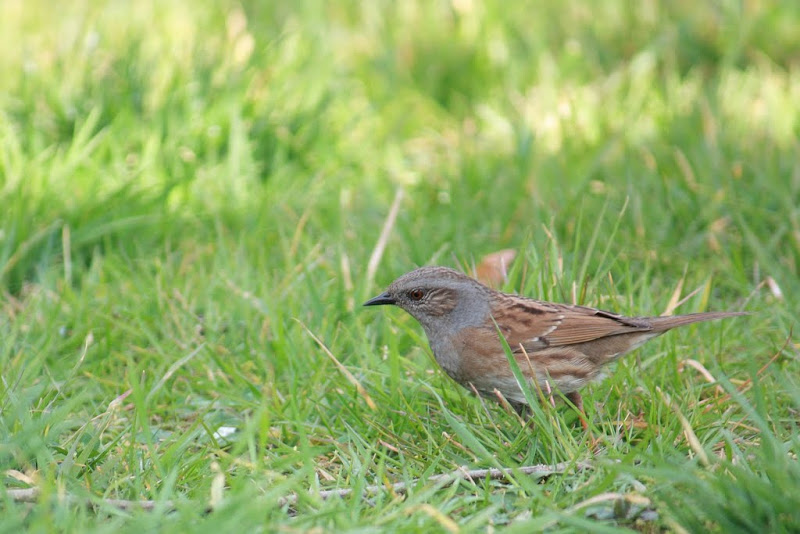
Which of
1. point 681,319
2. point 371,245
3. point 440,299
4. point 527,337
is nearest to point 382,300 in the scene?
point 440,299

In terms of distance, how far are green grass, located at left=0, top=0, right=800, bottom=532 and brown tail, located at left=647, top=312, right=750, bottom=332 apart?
0.19 metres

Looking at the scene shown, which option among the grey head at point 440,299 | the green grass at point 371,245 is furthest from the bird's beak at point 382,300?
the green grass at point 371,245

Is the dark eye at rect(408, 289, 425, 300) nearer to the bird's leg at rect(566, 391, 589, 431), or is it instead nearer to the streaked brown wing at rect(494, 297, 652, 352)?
the streaked brown wing at rect(494, 297, 652, 352)

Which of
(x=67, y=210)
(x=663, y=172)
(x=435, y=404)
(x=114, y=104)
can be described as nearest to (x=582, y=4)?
(x=663, y=172)

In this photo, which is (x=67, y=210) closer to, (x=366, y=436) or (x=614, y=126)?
(x=366, y=436)

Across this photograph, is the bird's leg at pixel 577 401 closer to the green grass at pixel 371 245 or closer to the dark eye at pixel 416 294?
the green grass at pixel 371 245

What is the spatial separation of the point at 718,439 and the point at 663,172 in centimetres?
274

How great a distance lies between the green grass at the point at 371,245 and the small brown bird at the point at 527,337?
0.12 meters

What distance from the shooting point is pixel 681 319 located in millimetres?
4566

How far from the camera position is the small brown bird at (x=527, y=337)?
4.50 metres

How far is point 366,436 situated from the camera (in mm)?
4398

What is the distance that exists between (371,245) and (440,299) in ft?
4.64

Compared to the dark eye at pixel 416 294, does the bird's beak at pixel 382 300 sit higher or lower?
lower

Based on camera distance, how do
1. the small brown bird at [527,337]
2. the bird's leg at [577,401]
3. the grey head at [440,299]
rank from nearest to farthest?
the bird's leg at [577,401] < the small brown bird at [527,337] < the grey head at [440,299]
